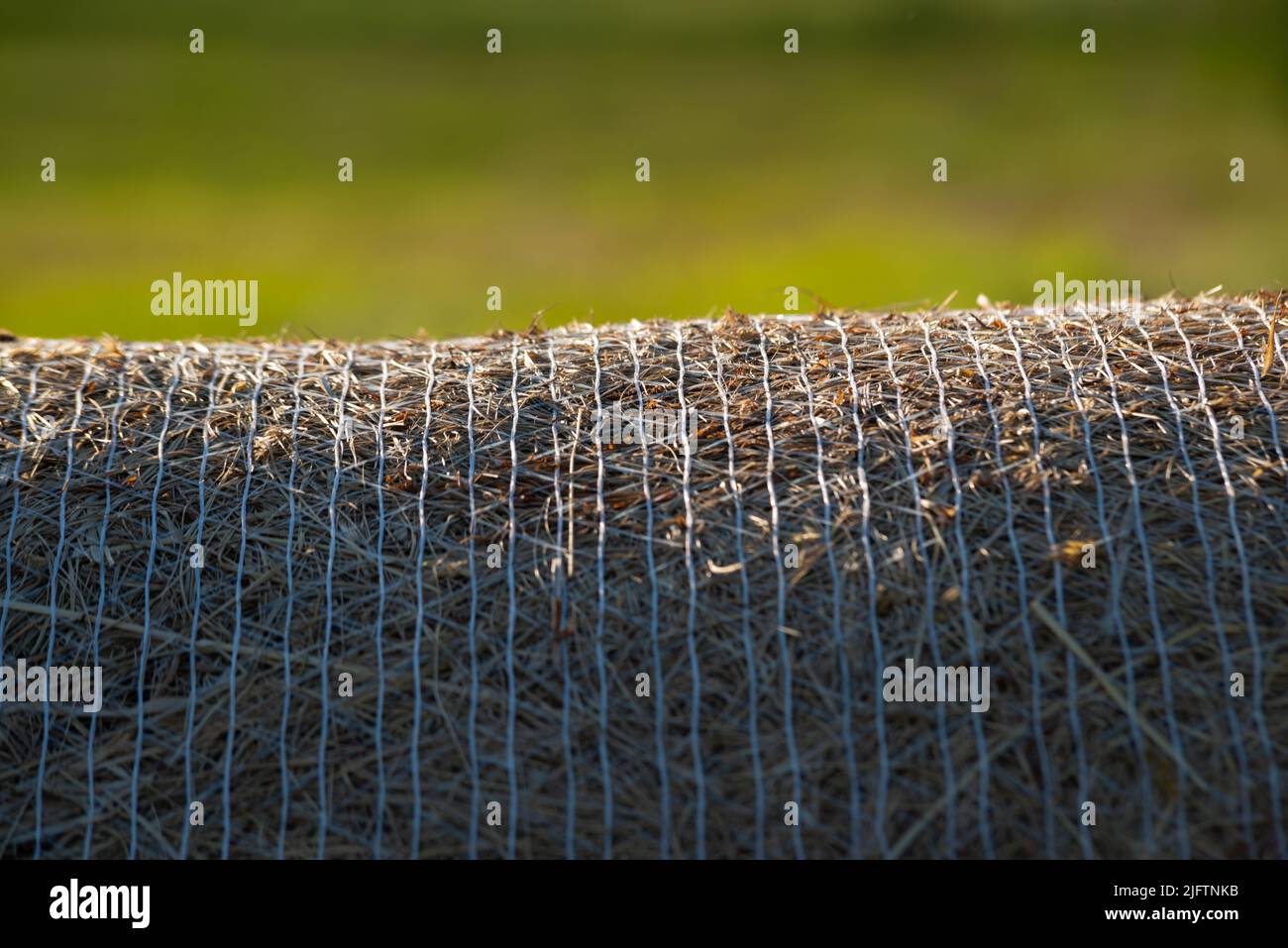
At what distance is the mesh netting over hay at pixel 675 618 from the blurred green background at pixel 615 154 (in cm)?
784

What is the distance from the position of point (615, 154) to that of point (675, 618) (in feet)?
48.9

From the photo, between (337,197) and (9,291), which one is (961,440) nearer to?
(9,291)

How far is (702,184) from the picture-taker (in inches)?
658

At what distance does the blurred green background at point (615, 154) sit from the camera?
13492 mm

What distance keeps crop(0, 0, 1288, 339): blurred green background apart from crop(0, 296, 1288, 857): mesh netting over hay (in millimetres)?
7840

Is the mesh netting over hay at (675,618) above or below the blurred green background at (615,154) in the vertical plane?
below

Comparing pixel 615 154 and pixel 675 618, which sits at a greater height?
pixel 615 154

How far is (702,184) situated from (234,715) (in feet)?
46.4

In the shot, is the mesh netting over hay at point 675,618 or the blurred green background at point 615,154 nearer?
the mesh netting over hay at point 675,618

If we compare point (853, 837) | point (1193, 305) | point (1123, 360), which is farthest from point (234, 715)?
point (1193, 305)

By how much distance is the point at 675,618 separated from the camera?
344 cm

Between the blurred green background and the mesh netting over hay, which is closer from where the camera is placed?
the mesh netting over hay

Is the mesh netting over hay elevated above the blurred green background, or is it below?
below

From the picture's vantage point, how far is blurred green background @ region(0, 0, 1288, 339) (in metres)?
13.5
